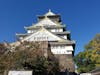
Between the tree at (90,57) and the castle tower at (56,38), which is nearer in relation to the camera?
the tree at (90,57)

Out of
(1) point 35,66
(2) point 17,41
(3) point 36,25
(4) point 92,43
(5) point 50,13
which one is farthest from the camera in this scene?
(5) point 50,13

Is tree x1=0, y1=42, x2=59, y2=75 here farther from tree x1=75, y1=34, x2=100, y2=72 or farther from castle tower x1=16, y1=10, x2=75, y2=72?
castle tower x1=16, y1=10, x2=75, y2=72

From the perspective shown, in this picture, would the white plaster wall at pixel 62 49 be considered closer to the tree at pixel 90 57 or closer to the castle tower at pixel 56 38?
the castle tower at pixel 56 38

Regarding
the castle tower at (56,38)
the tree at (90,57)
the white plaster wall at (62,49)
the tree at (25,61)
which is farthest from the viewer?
the white plaster wall at (62,49)

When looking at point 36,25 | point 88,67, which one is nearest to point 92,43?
point 88,67

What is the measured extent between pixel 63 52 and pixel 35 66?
2370 cm

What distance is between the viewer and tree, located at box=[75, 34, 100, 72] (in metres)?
33.0

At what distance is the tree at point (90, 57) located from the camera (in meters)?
33.0

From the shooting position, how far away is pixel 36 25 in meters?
44.2

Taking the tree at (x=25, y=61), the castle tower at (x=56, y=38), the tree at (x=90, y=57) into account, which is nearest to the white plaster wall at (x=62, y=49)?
the castle tower at (x=56, y=38)

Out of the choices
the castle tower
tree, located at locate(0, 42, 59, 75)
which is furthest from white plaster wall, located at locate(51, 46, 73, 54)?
tree, located at locate(0, 42, 59, 75)

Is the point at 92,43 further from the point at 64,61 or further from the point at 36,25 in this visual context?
the point at 36,25

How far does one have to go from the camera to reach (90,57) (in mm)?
34812

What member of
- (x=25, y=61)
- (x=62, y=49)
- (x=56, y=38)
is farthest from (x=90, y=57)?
(x=25, y=61)
